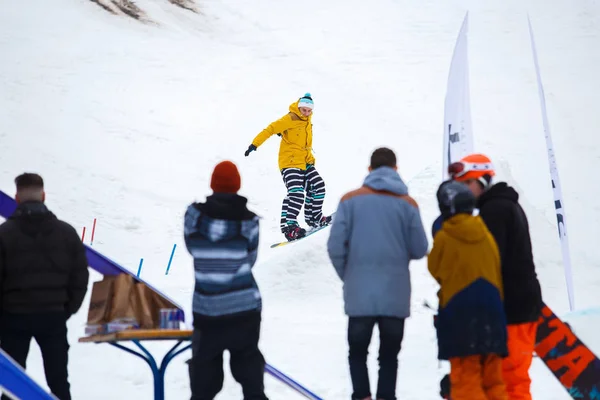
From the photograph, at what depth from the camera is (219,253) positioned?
4863 mm

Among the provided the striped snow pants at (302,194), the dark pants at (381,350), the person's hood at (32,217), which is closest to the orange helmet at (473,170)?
the dark pants at (381,350)

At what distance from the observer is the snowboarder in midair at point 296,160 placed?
36.8 feet

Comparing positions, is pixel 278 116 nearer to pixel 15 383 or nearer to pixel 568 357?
pixel 568 357

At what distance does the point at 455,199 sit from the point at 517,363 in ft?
3.71

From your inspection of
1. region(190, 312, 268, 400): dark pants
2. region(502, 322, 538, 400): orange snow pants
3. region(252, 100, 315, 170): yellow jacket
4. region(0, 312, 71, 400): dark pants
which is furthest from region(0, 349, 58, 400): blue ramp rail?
region(252, 100, 315, 170): yellow jacket

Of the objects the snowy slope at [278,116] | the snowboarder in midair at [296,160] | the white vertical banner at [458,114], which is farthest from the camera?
the snowboarder in midair at [296,160]

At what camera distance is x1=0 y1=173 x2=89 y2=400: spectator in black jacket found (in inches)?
196

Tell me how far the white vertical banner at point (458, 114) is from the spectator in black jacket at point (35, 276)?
341 cm

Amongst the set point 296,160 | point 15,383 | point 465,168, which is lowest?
point 15,383

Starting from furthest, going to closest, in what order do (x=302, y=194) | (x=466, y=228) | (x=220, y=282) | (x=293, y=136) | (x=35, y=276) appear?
(x=302, y=194)
(x=293, y=136)
(x=35, y=276)
(x=220, y=282)
(x=466, y=228)

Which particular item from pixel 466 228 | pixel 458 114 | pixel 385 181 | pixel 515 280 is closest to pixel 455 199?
pixel 466 228

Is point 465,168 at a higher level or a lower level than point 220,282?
higher

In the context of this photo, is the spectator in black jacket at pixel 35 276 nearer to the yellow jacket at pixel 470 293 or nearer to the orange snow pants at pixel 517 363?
the yellow jacket at pixel 470 293

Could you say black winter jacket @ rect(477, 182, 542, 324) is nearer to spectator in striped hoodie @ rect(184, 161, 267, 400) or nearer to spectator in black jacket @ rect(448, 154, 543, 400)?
spectator in black jacket @ rect(448, 154, 543, 400)
